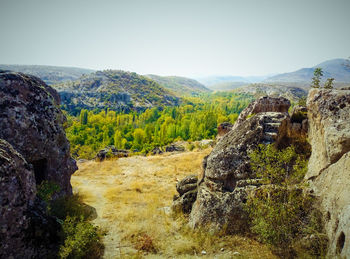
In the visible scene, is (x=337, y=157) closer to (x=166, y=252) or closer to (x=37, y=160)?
(x=166, y=252)

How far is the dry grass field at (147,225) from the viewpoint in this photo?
7.59 metres

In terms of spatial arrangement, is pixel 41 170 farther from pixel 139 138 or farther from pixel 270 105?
pixel 139 138

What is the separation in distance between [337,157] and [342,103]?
2.50 metres

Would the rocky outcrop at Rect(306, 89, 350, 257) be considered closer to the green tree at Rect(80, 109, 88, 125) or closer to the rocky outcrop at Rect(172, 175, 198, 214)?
the rocky outcrop at Rect(172, 175, 198, 214)

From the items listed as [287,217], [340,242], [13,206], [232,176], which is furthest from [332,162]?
[13,206]

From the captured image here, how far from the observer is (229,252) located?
7.38m

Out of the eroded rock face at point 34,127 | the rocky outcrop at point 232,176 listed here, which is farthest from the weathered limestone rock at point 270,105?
the eroded rock face at point 34,127

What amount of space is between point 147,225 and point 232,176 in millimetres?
4924

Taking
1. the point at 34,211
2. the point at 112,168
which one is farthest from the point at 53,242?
the point at 112,168

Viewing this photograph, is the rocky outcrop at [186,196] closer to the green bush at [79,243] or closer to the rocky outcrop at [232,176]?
the rocky outcrop at [232,176]

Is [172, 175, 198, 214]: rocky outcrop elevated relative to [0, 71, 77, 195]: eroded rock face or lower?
lower

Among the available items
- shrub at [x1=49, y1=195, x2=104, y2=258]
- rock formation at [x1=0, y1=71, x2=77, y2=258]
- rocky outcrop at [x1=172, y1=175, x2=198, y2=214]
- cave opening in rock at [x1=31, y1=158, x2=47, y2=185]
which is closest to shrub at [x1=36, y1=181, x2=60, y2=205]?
rock formation at [x1=0, y1=71, x2=77, y2=258]

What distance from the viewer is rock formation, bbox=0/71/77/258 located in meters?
5.79

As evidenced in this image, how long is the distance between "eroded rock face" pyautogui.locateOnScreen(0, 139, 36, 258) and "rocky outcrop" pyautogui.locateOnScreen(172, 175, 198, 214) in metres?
7.01
